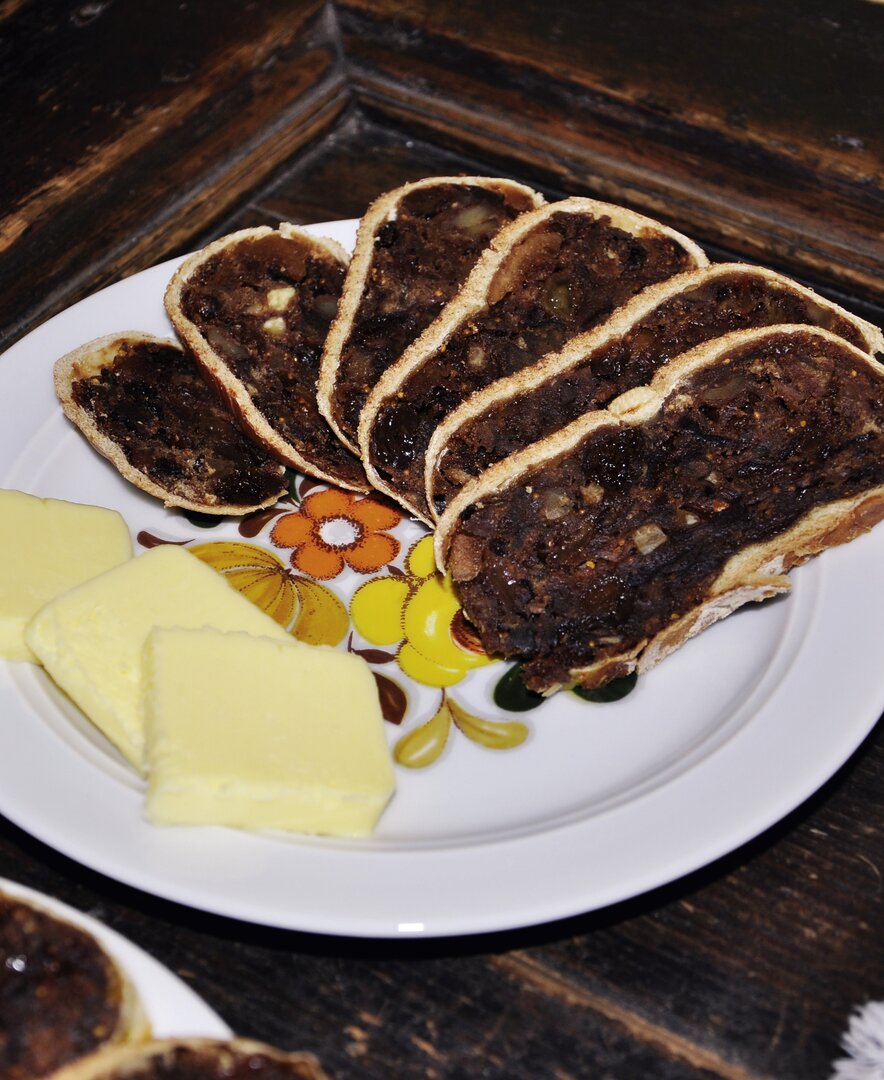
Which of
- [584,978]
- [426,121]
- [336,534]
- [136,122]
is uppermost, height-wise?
[136,122]

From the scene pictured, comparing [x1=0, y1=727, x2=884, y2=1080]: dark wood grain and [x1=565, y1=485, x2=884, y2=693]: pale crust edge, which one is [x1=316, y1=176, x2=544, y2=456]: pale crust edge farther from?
[x1=0, y1=727, x2=884, y2=1080]: dark wood grain

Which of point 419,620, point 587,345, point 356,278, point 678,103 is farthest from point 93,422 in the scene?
point 678,103

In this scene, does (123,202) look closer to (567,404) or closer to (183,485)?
(183,485)

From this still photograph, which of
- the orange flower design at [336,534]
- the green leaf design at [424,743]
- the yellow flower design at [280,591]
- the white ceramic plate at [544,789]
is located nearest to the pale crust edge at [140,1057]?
the white ceramic plate at [544,789]

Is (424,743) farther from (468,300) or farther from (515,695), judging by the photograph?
(468,300)

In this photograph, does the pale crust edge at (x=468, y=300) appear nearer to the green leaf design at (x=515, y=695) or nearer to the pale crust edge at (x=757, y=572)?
the green leaf design at (x=515, y=695)

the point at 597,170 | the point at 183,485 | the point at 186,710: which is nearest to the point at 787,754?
the point at 186,710
